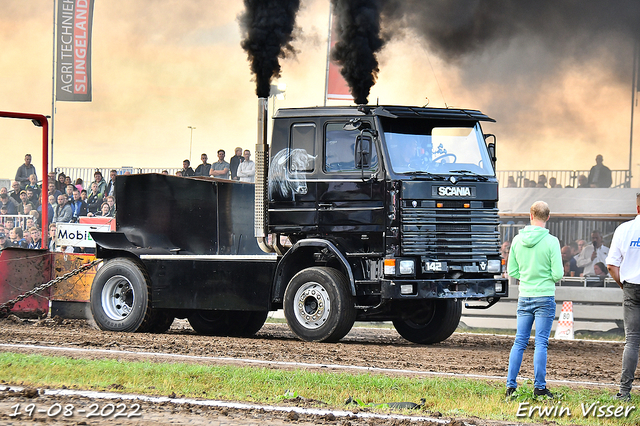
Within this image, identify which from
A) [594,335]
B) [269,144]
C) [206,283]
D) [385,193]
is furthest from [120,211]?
[594,335]

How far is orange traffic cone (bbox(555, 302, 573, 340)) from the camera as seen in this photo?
58.7 feet

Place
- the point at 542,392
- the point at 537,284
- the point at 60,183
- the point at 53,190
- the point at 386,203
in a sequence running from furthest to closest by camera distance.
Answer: the point at 60,183, the point at 53,190, the point at 386,203, the point at 537,284, the point at 542,392

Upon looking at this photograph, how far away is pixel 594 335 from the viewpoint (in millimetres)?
18141

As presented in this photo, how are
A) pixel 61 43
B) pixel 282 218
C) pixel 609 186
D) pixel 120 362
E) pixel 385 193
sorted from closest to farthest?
pixel 120 362 < pixel 385 193 < pixel 282 218 < pixel 609 186 < pixel 61 43

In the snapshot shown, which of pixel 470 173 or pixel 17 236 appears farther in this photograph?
pixel 17 236

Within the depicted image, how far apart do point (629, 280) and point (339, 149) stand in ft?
18.2

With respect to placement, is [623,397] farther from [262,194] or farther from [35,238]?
[35,238]

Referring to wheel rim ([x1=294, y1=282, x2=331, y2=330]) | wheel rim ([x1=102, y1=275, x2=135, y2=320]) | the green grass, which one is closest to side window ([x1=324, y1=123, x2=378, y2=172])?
wheel rim ([x1=294, y1=282, x2=331, y2=330])

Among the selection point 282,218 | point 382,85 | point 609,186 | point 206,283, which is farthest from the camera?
point 609,186

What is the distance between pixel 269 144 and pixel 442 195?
9.37 ft

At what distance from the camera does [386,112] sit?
42.4 ft

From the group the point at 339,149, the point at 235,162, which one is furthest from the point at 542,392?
the point at 235,162

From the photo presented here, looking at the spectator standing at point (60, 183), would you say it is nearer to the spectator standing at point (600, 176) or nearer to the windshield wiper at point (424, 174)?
the spectator standing at point (600, 176)

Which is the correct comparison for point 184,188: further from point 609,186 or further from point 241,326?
point 609,186
